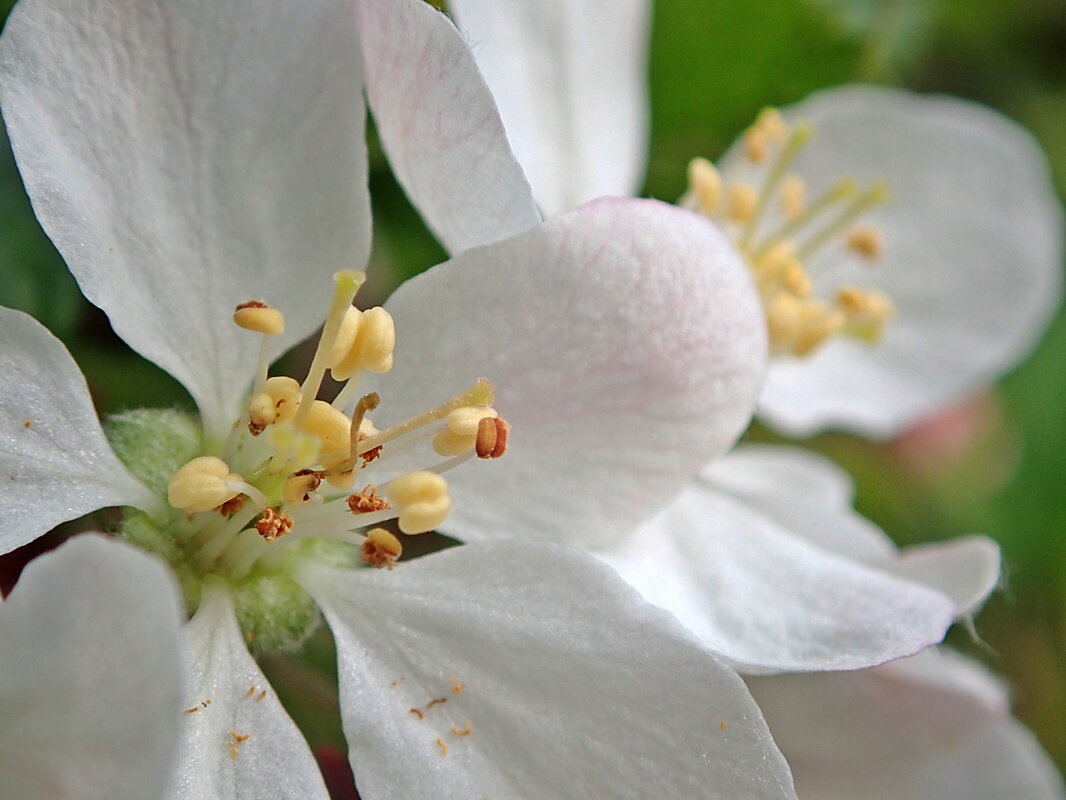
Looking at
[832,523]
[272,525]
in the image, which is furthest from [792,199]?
[272,525]

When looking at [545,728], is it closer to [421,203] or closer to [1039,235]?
[421,203]

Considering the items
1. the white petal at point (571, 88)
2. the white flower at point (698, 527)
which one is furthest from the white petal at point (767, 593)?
the white petal at point (571, 88)

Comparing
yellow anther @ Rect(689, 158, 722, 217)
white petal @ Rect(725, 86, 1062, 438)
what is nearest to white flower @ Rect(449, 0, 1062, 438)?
white petal @ Rect(725, 86, 1062, 438)

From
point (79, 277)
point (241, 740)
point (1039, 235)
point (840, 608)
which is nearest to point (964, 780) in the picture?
point (840, 608)

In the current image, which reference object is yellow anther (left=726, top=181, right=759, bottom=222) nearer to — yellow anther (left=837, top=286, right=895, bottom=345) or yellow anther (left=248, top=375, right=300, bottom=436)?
yellow anther (left=837, top=286, right=895, bottom=345)

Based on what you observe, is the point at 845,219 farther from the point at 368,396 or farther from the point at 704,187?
the point at 368,396

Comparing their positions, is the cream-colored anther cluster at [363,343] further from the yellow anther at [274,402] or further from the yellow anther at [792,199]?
the yellow anther at [792,199]
